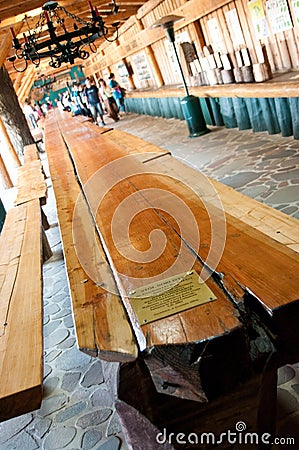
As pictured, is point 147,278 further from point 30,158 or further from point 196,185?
point 30,158

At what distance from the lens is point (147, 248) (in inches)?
90.7

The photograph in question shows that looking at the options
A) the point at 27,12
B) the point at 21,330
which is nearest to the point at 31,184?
the point at 21,330

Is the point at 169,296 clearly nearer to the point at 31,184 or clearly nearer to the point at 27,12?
the point at 31,184

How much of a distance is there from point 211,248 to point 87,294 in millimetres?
651

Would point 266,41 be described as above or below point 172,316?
above

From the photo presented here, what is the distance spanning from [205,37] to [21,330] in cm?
1064

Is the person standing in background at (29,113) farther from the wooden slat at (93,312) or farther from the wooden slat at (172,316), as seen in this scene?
the wooden slat at (93,312)

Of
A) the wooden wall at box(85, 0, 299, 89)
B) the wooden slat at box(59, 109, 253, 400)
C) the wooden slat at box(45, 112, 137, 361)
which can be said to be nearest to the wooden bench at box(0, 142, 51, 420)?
the wooden slat at box(45, 112, 137, 361)

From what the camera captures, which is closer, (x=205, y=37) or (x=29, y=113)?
(x=205, y=37)

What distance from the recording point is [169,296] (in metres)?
1.81

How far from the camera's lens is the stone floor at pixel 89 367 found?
2773 millimetres

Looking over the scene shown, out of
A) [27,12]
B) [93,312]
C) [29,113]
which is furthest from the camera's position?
[29,113]

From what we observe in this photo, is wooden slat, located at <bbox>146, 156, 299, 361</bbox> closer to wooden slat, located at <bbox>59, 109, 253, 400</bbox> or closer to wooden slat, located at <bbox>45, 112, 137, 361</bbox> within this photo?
wooden slat, located at <bbox>59, 109, 253, 400</bbox>

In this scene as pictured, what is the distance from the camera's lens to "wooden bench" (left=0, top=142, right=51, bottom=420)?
167 centimetres
